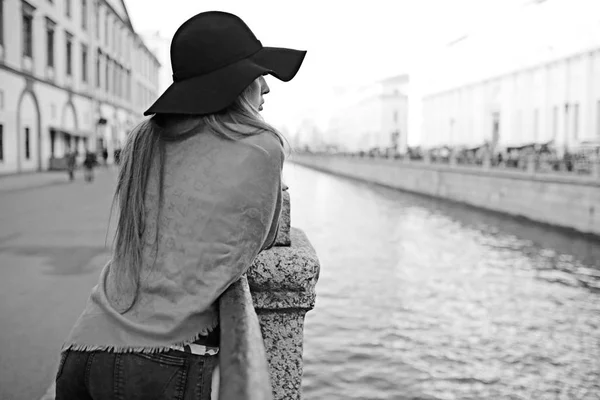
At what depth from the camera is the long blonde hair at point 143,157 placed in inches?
70.9

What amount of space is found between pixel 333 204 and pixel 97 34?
22827 mm

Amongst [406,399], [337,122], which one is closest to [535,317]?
[406,399]

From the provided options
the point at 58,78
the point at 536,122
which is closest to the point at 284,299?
the point at 58,78

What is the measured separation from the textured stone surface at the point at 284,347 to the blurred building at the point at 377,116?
290 ft

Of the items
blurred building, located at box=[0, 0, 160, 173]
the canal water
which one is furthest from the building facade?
blurred building, located at box=[0, 0, 160, 173]

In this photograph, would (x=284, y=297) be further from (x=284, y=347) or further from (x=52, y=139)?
(x=52, y=139)

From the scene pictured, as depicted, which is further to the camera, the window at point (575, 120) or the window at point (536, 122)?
the window at point (536, 122)

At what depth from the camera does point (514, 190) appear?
23859mm

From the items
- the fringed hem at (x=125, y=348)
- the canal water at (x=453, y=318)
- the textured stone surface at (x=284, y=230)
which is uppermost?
the textured stone surface at (x=284, y=230)

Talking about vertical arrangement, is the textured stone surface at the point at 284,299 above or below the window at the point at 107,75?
below

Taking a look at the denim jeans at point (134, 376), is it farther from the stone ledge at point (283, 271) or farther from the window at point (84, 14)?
the window at point (84, 14)

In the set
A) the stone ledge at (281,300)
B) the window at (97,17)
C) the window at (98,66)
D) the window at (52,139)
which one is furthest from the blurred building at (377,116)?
the stone ledge at (281,300)

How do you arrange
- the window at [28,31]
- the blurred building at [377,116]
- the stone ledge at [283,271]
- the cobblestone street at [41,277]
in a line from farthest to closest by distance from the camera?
1. the blurred building at [377,116]
2. the window at [28,31]
3. the cobblestone street at [41,277]
4. the stone ledge at [283,271]

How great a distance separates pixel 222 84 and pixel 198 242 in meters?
0.42
